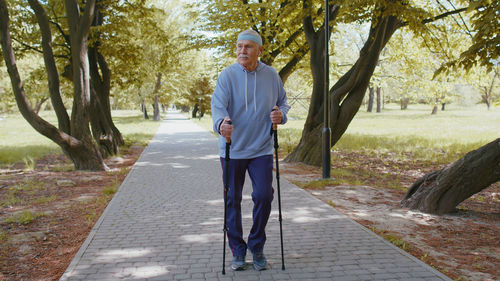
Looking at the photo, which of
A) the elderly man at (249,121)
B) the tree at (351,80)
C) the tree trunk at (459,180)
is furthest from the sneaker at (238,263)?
the tree at (351,80)

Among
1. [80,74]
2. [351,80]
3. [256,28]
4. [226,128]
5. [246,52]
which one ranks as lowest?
[226,128]

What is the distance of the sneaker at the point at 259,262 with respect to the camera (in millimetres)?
3873

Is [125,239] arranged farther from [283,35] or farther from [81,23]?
[283,35]

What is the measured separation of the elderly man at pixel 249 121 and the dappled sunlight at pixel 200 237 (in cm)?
97

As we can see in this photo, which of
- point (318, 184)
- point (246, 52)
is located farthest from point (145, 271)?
point (318, 184)

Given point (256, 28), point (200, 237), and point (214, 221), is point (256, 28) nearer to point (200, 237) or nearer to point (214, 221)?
point (214, 221)

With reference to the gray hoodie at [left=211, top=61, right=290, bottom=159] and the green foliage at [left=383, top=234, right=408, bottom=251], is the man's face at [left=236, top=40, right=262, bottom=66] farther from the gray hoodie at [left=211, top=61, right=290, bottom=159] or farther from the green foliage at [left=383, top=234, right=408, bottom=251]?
the green foliage at [left=383, top=234, right=408, bottom=251]

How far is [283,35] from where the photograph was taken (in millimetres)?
15852

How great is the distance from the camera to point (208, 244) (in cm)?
464

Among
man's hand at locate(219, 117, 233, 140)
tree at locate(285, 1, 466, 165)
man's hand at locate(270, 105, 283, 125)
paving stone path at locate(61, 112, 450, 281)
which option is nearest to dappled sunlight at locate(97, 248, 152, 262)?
paving stone path at locate(61, 112, 450, 281)

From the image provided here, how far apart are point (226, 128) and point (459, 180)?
3745 mm

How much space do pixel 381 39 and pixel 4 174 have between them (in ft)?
32.8

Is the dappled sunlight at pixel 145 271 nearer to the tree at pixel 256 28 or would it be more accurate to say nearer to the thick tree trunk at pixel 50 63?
the thick tree trunk at pixel 50 63

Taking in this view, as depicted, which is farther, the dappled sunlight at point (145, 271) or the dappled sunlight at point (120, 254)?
the dappled sunlight at point (120, 254)
